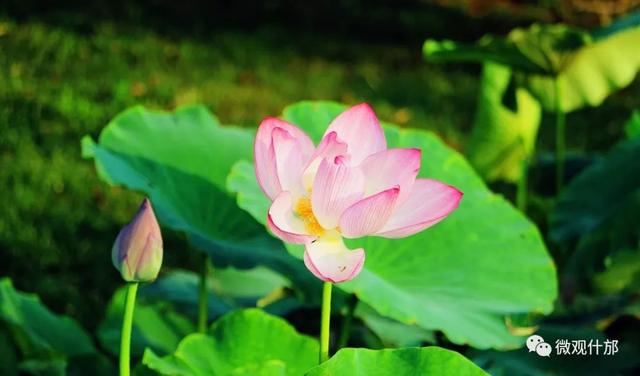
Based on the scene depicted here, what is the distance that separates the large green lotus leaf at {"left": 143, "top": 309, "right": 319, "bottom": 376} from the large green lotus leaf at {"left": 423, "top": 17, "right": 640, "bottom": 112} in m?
0.74

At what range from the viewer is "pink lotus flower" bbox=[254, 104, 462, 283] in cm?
85

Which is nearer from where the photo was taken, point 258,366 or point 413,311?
point 258,366

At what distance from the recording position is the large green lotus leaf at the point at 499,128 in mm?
2020

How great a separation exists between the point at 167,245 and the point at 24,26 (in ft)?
4.90

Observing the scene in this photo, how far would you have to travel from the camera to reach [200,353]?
107 cm

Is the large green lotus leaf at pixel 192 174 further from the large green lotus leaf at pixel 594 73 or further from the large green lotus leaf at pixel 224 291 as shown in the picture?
the large green lotus leaf at pixel 594 73

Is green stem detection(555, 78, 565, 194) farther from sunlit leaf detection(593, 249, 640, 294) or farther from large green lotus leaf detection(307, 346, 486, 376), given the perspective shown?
large green lotus leaf detection(307, 346, 486, 376)

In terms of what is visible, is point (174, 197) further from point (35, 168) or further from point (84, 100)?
point (84, 100)

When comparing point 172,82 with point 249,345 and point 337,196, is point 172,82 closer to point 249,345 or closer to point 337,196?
point 249,345

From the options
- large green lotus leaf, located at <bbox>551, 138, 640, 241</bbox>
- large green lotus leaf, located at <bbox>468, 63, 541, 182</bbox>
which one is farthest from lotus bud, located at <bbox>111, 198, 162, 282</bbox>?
large green lotus leaf, located at <bbox>468, 63, 541, 182</bbox>

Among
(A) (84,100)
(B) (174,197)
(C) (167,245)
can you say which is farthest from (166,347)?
(A) (84,100)

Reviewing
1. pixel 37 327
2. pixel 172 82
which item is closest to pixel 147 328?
pixel 37 327

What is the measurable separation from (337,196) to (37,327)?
74cm

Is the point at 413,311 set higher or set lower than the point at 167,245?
higher
